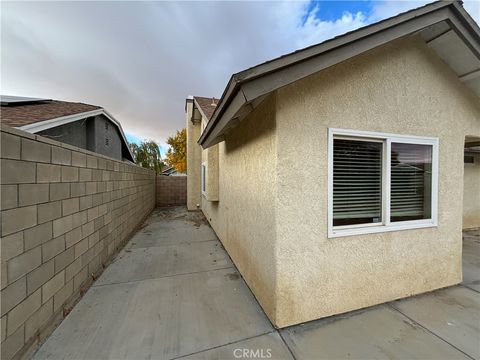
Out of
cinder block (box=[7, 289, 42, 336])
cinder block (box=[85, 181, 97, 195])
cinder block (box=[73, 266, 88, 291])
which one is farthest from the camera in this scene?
cinder block (box=[85, 181, 97, 195])

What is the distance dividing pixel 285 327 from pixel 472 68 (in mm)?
5128

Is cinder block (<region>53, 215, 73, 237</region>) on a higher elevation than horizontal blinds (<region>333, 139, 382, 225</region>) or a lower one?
lower

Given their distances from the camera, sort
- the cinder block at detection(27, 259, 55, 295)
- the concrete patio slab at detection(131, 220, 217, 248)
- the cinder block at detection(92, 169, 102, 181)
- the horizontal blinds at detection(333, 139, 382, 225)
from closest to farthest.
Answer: the cinder block at detection(27, 259, 55, 295)
the horizontal blinds at detection(333, 139, 382, 225)
the cinder block at detection(92, 169, 102, 181)
the concrete patio slab at detection(131, 220, 217, 248)

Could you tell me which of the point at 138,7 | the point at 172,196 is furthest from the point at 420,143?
the point at 172,196

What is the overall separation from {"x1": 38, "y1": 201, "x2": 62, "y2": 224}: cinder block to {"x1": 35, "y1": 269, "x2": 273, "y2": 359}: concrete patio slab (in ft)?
4.78

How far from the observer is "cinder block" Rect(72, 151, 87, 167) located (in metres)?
3.16

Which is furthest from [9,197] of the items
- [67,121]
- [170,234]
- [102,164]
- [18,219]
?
[67,121]

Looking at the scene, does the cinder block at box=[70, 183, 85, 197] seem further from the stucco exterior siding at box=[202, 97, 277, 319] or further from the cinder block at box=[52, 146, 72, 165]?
the stucco exterior siding at box=[202, 97, 277, 319]

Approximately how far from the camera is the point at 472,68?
10.4 ft

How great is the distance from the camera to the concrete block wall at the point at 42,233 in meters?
1.87

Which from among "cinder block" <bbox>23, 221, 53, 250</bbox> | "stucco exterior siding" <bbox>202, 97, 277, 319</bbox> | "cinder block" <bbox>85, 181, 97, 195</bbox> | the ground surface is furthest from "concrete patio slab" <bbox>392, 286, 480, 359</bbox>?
"cinder block" <bbox>85, 181, 97, 195</bbox>

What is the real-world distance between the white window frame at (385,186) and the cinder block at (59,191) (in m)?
3.80

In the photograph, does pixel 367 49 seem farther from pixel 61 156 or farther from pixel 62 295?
pixel 62 295

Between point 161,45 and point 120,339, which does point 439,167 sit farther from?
point 161,45
